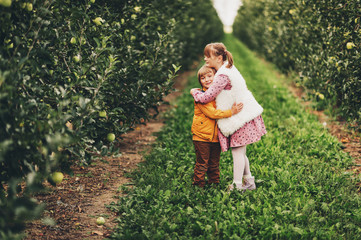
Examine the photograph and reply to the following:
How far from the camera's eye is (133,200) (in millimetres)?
3566

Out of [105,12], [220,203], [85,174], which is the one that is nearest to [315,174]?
[220,203]

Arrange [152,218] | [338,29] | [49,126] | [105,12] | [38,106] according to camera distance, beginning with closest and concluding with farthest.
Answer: [49,126], [38,106], [152,218], [105,12], [338,29]

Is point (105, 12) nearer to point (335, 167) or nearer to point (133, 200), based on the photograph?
point (133, 200)

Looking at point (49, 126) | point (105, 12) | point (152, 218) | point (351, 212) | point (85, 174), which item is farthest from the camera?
point (85, 174)

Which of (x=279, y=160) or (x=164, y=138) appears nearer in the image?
(x=279, y=160)

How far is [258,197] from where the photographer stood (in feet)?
12.0

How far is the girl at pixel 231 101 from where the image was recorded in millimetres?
3514

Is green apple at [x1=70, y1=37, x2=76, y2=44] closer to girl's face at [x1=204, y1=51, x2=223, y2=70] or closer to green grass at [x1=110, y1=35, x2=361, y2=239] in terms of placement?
girl's face at [x1=204, y1=51, x2=223, y2=70]

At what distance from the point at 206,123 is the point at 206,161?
423mm

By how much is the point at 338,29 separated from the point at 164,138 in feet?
10.3

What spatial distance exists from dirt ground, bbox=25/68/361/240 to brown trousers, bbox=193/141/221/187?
93 cm

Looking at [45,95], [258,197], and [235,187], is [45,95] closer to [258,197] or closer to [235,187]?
[235,187]

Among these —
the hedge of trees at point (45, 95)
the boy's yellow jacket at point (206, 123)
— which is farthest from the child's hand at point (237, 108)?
the hedge of trees at point (45, 95)

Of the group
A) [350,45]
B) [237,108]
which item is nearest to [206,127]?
[237,108]
